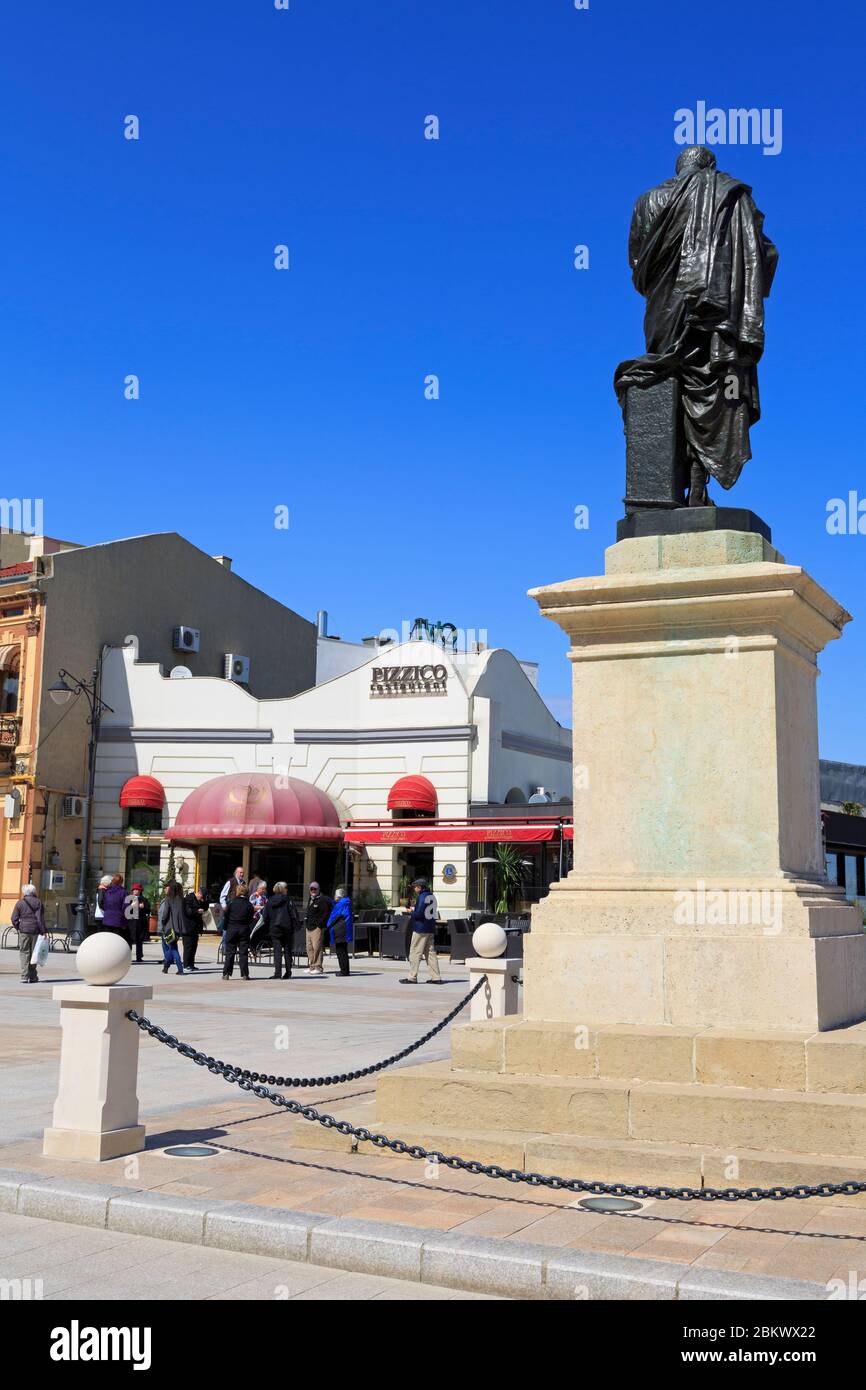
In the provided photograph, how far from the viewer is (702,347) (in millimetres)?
7898

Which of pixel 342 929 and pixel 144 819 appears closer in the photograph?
pixel 342 929

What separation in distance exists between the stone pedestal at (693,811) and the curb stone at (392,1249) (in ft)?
6.76

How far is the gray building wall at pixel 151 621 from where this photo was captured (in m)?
36.2

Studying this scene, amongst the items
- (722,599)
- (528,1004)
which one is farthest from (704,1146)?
(722,599)

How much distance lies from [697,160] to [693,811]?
14.0 feet

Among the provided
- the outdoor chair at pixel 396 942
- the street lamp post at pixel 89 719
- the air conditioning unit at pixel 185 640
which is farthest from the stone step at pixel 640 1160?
the air conditioning unit at pixel 185 640

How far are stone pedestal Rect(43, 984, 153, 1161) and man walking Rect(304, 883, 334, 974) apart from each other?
59.4 feet

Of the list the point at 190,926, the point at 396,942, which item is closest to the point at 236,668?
the point at 396,942

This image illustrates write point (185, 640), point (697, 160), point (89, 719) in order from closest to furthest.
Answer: point (697, 160), point (89, 719), point (185, 640)

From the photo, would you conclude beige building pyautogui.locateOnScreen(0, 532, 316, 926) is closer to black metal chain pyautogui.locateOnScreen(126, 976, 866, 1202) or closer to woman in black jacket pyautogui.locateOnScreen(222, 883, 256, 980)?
woman in black jacket pyautogui.locateOnScreen(222, 883, 256, 980)

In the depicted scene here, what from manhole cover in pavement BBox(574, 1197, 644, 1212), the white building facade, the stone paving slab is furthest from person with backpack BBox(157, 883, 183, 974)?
manhole cover in pavement BBox(574, 1197, 644, 1212)

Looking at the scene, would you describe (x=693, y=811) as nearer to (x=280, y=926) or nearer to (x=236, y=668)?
(x=280, y=926)

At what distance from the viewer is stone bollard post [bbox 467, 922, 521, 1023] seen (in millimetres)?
9062

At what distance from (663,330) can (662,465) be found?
92cm
